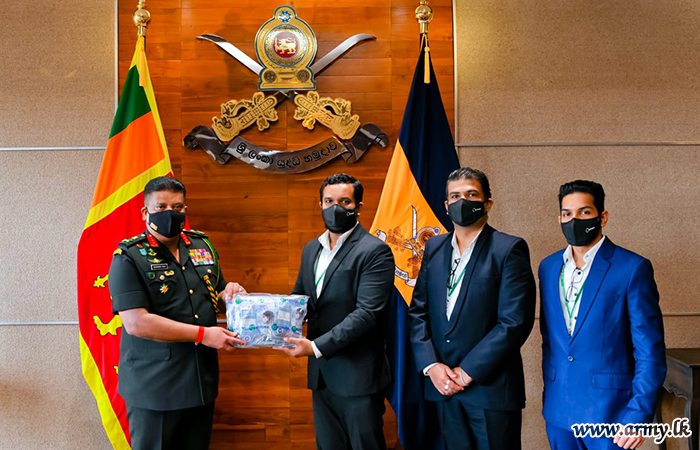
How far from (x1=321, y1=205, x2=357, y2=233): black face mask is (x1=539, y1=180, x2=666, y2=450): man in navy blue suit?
2.84 ft

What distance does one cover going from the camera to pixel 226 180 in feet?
10.6

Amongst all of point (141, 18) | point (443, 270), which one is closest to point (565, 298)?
point (443, 270)

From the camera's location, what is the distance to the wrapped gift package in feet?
6.70

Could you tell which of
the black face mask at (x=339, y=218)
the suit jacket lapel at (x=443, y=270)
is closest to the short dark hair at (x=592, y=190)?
the suit jacket lapel at (x=443, y=270)

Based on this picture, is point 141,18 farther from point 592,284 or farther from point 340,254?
point 592,284

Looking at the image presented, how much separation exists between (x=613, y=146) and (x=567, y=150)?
0.29m

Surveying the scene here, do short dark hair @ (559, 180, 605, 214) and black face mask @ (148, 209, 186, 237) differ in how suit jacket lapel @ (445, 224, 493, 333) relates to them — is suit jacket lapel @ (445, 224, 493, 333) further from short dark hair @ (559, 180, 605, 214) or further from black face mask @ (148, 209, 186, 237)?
black face mask @ (148, 209, 186, 237)

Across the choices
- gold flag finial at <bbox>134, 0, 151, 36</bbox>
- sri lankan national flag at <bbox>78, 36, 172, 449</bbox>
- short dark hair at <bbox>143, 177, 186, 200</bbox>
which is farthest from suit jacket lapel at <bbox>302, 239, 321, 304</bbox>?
gold flag finial at <bbox>134, 0, 151, 36</bbox>

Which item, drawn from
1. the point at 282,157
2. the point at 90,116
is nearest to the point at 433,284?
the point at 282,157

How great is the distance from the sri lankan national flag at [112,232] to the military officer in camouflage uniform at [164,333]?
77 cm

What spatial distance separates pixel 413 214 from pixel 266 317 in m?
1.23

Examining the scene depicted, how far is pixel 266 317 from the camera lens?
2041 millimetres

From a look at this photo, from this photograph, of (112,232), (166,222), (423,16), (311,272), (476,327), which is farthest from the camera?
(423,16)

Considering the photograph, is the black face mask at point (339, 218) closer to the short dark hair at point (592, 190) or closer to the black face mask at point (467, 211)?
the black face mask at point (467, 211)
